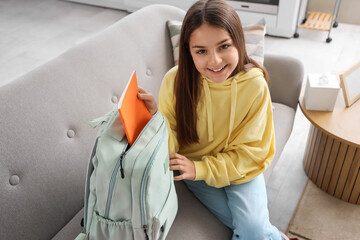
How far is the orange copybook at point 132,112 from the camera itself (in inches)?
35.5

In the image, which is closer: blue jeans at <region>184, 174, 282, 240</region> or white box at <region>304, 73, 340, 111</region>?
blue jeans at <region>184, 174, 282, 240</region>

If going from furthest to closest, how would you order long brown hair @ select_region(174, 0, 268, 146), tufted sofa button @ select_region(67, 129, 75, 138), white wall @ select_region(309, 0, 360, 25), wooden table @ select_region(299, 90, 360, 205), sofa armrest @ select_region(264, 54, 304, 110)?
1. white wall @ select_region(309, 0, 360, 25)
2. sofa armrest @ select_region(264, 54, 304, 110)
3. wooden table @ select_region(299, 90, 360, 205)
4. tufted sofa button @ select_region(67, 129, 75, 138)
5. long brown hair @ select_region(174, 0, 268, 146)

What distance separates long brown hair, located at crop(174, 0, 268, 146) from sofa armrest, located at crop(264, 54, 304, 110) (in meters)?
0.54

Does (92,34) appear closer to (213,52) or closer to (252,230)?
(213,52)

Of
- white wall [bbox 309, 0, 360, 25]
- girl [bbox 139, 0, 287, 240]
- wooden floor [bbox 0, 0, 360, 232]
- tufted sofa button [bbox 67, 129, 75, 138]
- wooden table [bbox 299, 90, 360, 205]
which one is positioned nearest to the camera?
girl [bbox 139, 0, 287, 240]

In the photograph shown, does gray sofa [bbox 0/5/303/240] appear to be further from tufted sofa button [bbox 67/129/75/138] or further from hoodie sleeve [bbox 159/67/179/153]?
hoodie sleeve [bbox 159/67/179/153]

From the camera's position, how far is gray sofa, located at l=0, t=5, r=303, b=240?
3.64ft

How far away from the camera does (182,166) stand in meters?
1.16

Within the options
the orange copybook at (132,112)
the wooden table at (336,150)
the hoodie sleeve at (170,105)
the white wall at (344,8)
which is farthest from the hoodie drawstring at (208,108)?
the white wall at (344,8)

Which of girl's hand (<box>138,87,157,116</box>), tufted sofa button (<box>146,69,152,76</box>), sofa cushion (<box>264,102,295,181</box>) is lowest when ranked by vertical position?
sofa cushion (<box>264,102,295,181</box>)

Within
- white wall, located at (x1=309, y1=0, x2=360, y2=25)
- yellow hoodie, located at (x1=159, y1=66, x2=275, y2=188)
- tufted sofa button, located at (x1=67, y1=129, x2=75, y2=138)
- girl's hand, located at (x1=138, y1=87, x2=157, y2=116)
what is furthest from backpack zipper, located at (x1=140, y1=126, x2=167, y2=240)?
white wall, located at (x1=309, y1=0, x2=360, y2=25)

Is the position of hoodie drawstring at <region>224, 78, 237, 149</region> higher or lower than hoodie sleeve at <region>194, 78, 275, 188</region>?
higher

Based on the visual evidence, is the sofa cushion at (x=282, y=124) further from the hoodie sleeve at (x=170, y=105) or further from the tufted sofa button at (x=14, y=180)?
the tufted sofa button at (x=14, y=180)

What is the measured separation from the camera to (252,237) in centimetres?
117
